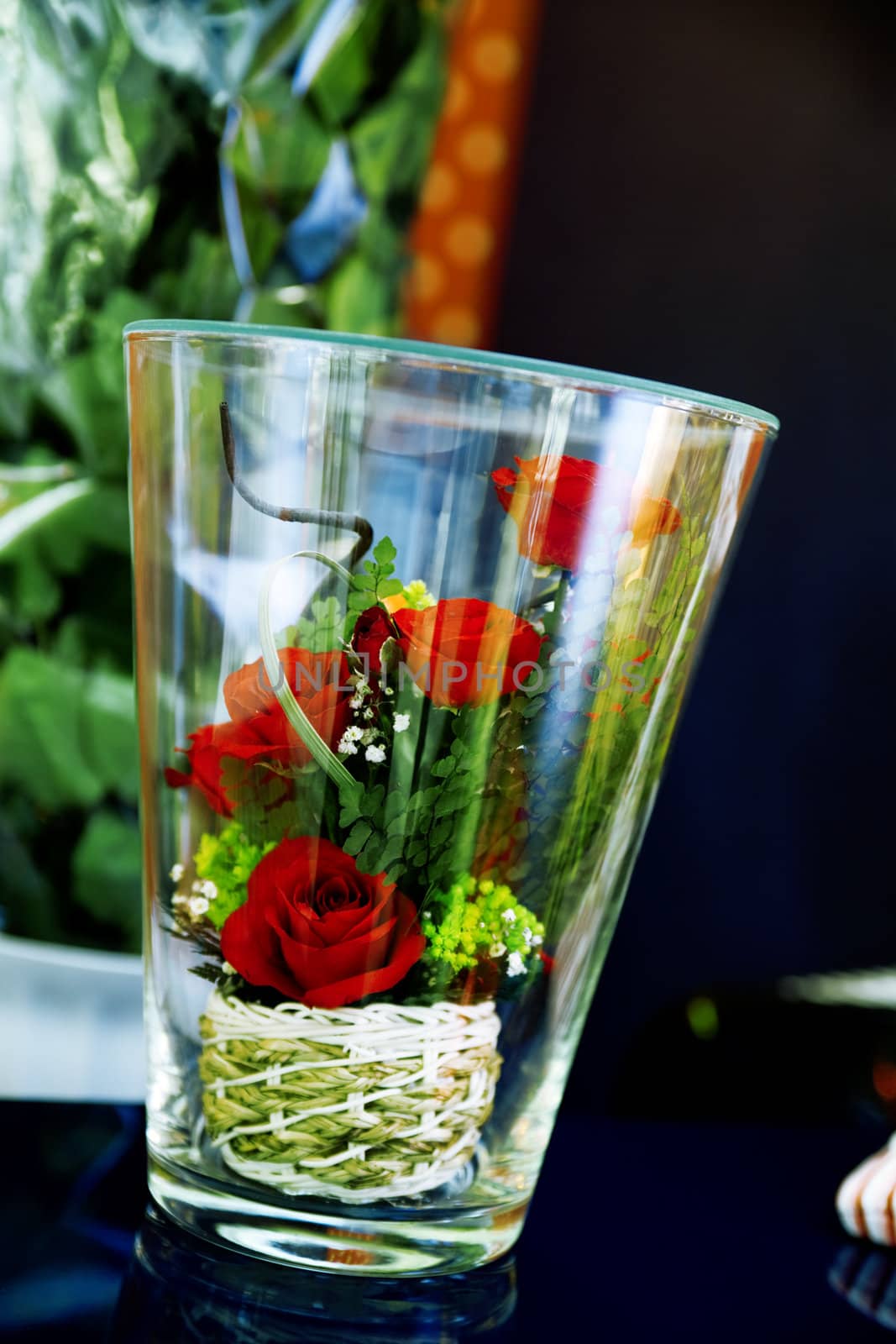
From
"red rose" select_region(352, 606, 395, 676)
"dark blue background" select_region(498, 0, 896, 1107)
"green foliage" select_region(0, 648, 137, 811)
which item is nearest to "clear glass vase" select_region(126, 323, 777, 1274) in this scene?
"red rose" select_region(352, 606, 395, 676)

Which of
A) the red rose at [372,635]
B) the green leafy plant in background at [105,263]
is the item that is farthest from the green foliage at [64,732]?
the red rose at [372,635]

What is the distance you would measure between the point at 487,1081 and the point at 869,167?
1.29 meters

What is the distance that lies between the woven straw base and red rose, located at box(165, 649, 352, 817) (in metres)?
0.06

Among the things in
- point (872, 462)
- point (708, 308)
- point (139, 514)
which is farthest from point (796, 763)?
point (139, 514)

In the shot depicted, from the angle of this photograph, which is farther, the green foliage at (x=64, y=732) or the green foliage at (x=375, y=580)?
the green foliage at (x=64, y=732)

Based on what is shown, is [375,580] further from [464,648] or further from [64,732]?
[64,732]

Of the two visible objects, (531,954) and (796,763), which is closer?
(531,954)

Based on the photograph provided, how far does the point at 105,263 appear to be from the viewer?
0.50 m

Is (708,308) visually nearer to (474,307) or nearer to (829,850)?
(474,307)

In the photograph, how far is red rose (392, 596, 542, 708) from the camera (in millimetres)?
289

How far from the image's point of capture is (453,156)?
4.46 ft

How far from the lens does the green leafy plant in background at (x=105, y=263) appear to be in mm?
489

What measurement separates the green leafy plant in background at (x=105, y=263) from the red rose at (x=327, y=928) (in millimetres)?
236

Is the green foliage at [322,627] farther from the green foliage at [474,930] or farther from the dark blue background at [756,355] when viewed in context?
the dark blue background at [756,355]
